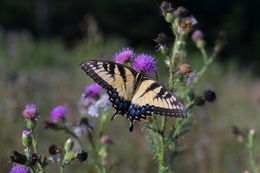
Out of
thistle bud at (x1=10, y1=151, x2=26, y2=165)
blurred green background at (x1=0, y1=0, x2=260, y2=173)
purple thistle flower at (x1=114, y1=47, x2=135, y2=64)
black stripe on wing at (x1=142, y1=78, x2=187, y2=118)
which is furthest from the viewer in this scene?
blurred green background at (x1=0, y1=0, x2=260, y2=173)

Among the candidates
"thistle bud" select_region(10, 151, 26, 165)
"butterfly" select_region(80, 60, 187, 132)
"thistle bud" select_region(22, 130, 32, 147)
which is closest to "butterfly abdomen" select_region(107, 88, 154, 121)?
"butterfly" select_region(80, 60, 187, 132)

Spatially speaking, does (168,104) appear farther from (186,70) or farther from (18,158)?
(18,158)

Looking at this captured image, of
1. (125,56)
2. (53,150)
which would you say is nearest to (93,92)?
(125,56)

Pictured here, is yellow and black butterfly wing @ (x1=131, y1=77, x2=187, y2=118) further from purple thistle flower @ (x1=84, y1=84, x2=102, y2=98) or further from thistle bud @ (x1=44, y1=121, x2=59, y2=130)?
thistle bud @ (x1=44, y1=121, x2=59, y2=130)

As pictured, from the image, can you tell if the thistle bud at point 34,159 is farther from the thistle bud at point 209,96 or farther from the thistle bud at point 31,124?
the thistle bud at point 209,96

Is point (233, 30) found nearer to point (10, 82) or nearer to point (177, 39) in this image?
point (10, 82)

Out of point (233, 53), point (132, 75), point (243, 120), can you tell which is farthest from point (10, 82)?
point (233, 53)
